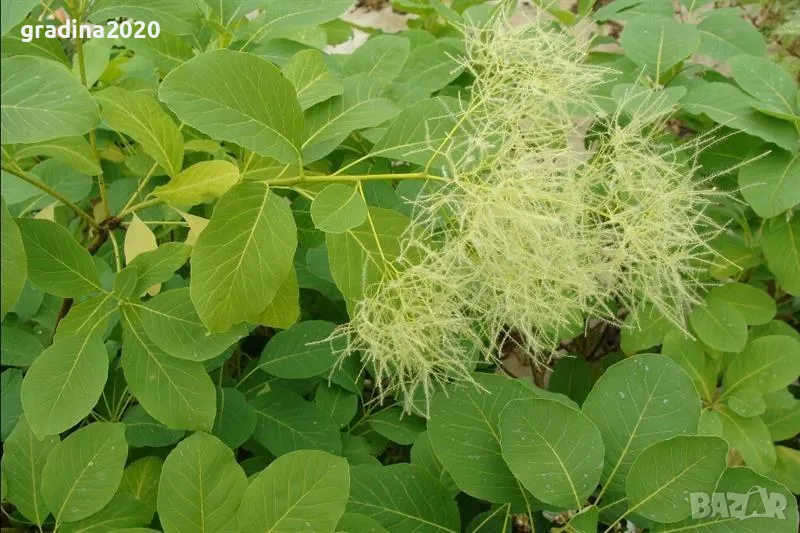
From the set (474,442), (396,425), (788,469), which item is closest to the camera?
(474,442)

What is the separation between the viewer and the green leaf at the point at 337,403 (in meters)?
0.96

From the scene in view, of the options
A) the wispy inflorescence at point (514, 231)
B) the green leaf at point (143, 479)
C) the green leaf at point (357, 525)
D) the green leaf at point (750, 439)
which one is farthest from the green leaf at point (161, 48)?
the green leaf at point (750, 439)

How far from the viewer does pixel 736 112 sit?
1048 mm

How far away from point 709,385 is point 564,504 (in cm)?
55

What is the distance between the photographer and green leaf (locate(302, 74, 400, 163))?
30.9 inches

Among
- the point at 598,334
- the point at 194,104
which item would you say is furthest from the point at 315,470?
the point at 598,334

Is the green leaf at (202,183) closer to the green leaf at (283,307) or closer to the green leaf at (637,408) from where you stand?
the green leaf at (283,307)

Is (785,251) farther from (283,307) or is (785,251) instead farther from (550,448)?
(283,307)

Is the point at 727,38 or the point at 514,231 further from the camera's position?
the point at 727,38

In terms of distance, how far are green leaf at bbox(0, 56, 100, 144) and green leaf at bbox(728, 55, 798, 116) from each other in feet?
2.87

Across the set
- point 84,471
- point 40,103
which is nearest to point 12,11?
point 40,103

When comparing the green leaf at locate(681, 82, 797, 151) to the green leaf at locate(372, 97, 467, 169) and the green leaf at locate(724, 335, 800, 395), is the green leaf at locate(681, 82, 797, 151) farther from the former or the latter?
the green leaf at locate(372, 97, 467, 169)

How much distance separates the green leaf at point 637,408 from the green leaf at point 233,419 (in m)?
0.39

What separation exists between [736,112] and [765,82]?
70 mm
